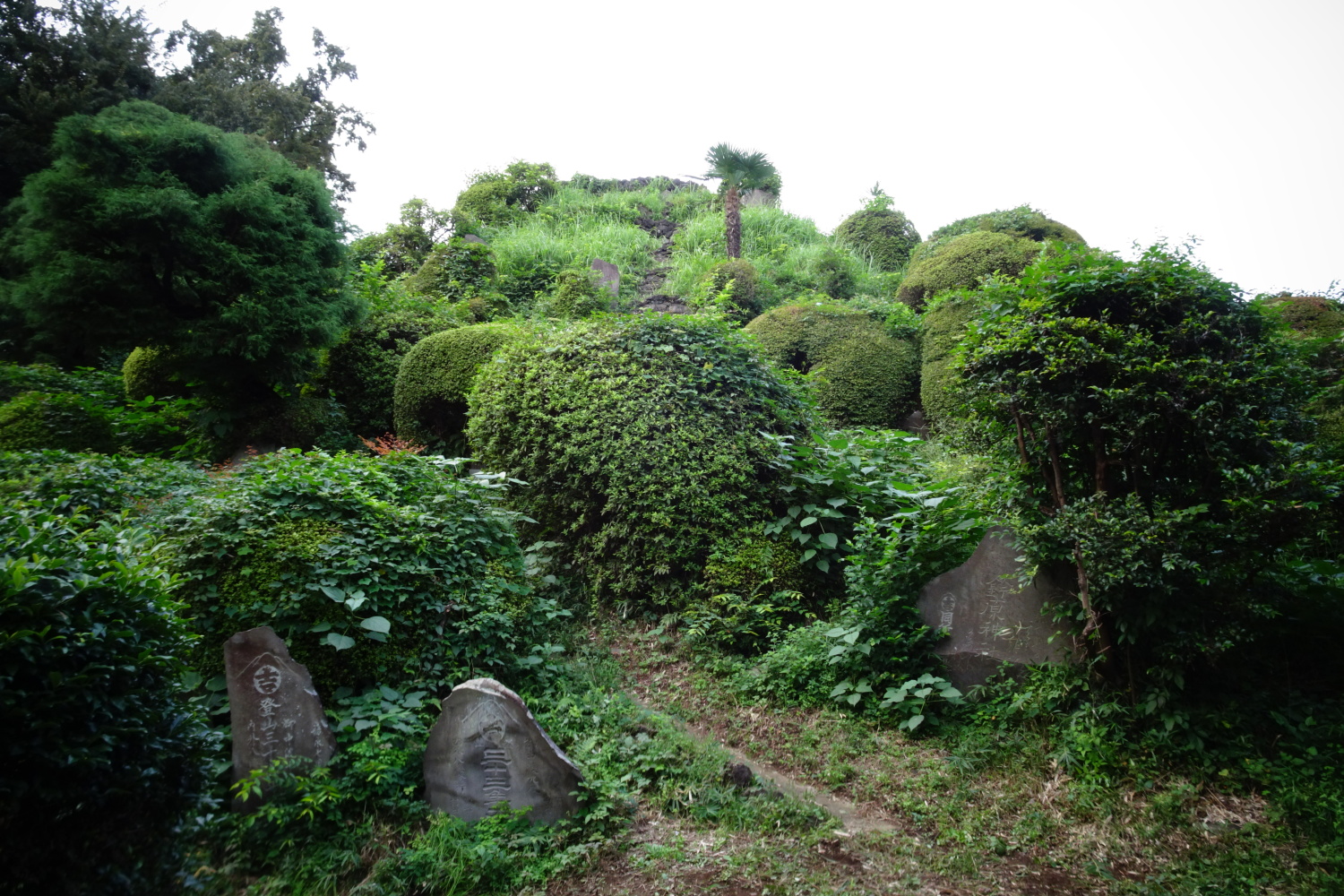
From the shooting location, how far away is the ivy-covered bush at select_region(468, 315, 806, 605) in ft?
19.9

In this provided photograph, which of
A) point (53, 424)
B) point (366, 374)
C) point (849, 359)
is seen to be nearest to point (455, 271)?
point (366, 374)

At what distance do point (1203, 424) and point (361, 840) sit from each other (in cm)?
459

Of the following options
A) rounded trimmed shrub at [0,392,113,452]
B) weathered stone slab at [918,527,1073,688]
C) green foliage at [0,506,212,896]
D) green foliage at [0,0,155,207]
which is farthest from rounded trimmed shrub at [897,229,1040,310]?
green foliage at [0,0,155,207]

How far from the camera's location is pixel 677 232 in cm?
1983

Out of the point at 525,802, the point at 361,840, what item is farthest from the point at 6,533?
the point at 525,802

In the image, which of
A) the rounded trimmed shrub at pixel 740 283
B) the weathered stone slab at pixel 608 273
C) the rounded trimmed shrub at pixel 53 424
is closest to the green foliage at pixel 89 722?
the rounded trimmed shrub at pixel 53 424

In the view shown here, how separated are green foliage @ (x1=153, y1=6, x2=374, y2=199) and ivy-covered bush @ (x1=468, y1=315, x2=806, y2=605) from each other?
464 inches

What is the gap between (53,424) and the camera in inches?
304

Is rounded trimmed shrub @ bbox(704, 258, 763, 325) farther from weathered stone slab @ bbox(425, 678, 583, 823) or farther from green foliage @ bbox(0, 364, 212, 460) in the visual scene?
weathered stone slab @ bbox(425, 678, 583, 823)

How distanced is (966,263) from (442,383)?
8597 millimetres

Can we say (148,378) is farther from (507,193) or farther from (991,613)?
(507,193)

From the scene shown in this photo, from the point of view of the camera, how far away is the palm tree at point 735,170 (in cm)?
1691

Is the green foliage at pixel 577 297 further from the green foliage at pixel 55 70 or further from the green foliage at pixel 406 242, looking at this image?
the green foliage at pixel 55 70

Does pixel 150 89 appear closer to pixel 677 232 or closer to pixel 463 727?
pixel 677 232
